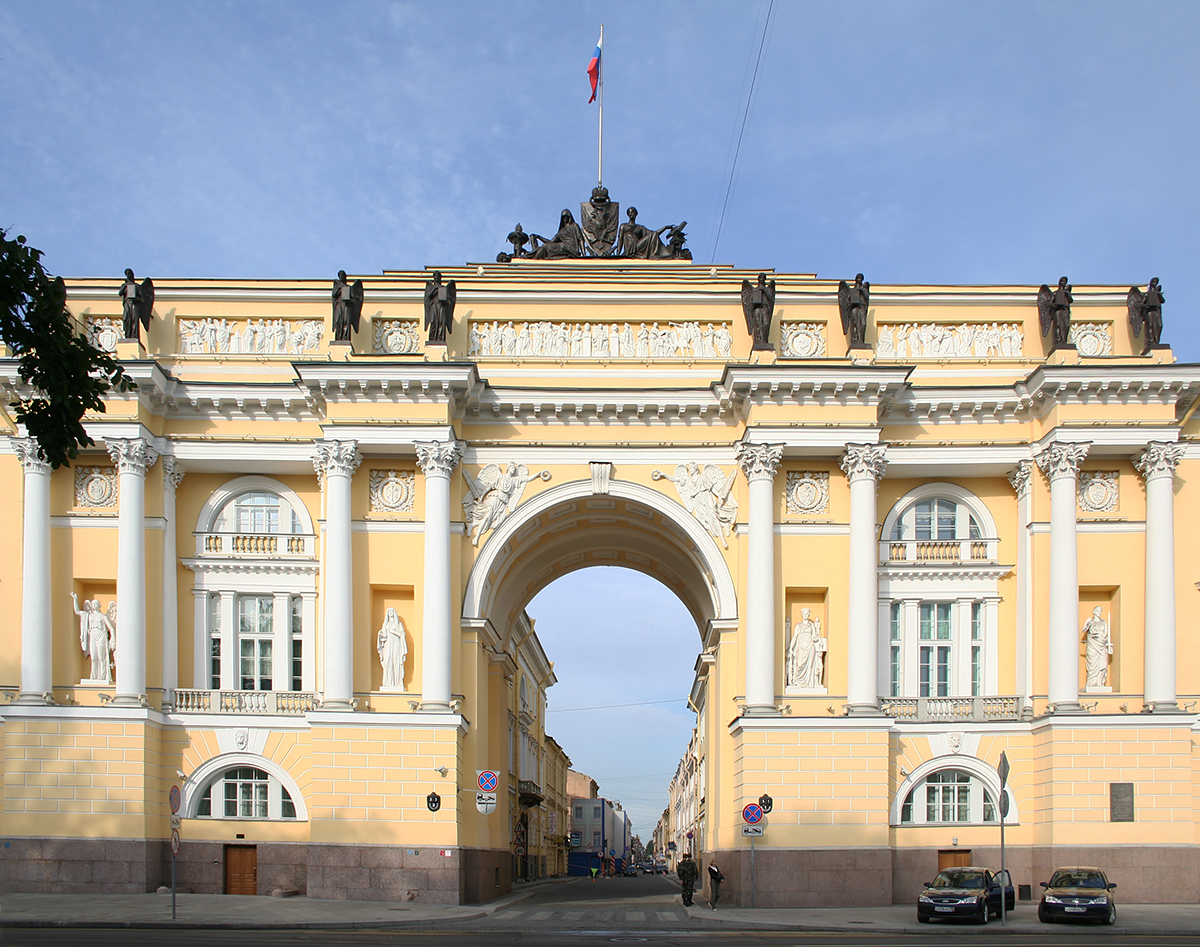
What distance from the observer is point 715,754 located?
109 ft

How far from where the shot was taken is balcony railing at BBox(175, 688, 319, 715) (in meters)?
31.7

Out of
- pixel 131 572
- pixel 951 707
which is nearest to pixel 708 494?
pixel 951 707

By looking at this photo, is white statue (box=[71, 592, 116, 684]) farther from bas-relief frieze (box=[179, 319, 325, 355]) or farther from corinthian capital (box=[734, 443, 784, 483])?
corinthian capital (box=[734, 443, 784, 483])

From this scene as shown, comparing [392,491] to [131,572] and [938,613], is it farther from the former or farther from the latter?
[938,613]

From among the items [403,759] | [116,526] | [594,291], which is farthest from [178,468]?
[594,291]

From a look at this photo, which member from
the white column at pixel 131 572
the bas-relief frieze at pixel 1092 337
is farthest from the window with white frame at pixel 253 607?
the bas-relief frieze at pixel 1092 337

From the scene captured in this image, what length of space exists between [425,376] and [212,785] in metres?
11.7

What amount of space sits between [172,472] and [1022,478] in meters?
22.2

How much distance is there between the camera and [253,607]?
32812 millimetres

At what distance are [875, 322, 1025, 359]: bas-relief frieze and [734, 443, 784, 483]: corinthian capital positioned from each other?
176 inches

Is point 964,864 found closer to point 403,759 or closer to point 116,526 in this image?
point 403,759

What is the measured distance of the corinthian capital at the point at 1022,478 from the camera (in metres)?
32.2

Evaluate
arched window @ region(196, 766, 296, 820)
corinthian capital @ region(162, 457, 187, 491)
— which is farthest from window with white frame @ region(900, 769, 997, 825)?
corinthian capital @ region(162, 457, 187, 491)

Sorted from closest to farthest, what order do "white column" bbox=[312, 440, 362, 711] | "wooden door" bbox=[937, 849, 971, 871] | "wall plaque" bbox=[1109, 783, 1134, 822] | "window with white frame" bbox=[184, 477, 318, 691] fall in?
"wall plaque" bbox=[1109, 783, 1134, 822] → "white column" bbox=[312, 440, 362, 711] → "wooden door" bbox=[937, 849, 971, 871] → "window with white frame" bbox=[184, 477, 318, 691]
